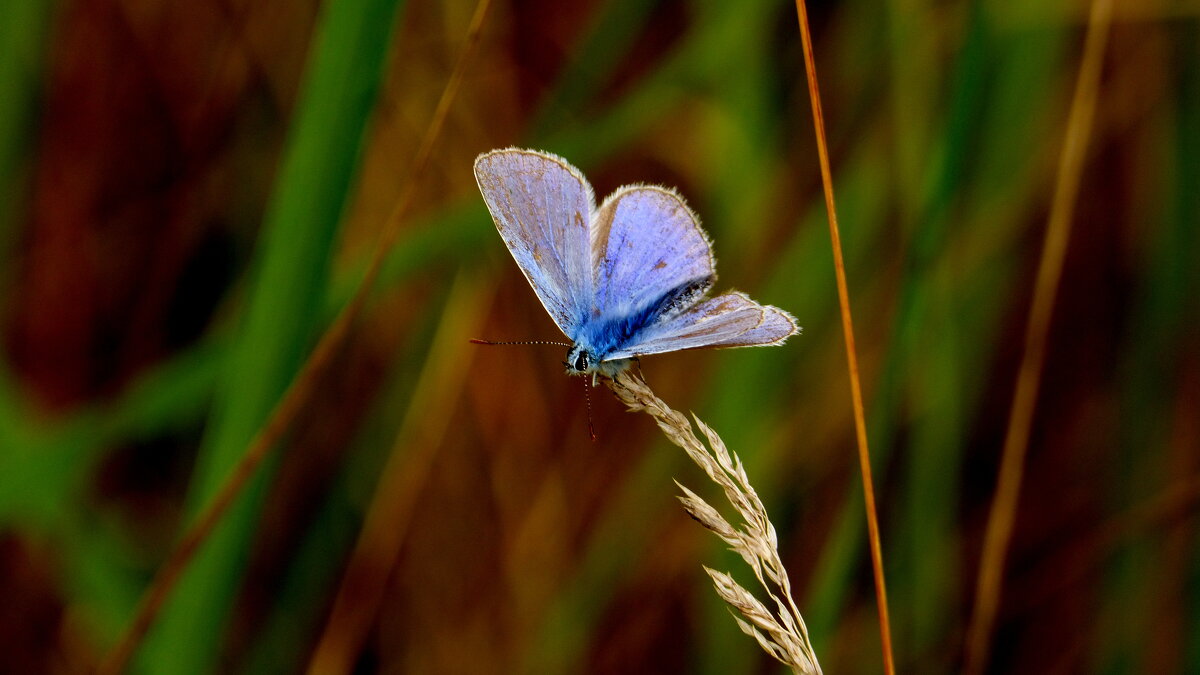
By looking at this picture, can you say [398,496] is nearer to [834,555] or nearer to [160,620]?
[160,620]

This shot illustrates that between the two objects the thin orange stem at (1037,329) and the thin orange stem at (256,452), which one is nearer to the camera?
the thin orange stem at (256,452)

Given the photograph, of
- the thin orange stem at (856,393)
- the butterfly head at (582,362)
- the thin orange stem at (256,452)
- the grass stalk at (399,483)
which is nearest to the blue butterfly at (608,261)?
the butterfly head at (582,362)

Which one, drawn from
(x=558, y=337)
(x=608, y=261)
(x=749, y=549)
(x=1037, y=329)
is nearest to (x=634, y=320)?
(x=608, y=261)

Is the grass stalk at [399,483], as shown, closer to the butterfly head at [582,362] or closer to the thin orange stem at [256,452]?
the butterfly head at [582,362]

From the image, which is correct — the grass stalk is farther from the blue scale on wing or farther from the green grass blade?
the green grass blade

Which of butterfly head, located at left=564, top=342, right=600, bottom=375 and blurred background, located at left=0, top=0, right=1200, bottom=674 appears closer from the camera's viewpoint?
butterfly head, located at left=564, top=342, right=600, bottom=375

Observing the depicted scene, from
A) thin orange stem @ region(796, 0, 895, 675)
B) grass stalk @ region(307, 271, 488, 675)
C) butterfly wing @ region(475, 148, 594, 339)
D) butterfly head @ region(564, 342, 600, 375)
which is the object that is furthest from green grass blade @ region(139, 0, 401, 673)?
grass stalk @ region(307, 271, 488, 675)

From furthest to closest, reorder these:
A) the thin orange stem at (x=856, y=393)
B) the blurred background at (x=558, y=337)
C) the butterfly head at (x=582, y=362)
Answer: the blurred background at (x=558, y=337) < the butterfly head at (x=582, y=362) < the thin orange stem at (x=856, y=393)
